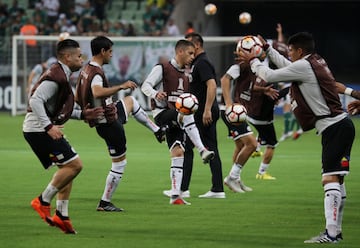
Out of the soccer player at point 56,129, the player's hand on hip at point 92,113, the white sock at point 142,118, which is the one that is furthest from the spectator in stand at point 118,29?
the soccer player at point 56,129

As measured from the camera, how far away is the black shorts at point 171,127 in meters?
14.6

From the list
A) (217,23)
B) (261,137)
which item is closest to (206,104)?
(261,137)

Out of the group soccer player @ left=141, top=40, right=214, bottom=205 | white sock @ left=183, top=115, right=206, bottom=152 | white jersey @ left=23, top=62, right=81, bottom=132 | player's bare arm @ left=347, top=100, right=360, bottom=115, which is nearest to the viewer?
white jersey @ left=23, top=62, right=81, bottom=132

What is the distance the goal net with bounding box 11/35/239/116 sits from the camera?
3481cm

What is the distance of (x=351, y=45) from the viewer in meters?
42.6

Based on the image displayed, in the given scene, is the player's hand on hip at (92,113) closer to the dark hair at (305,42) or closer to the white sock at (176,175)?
the white sock at (176,175)

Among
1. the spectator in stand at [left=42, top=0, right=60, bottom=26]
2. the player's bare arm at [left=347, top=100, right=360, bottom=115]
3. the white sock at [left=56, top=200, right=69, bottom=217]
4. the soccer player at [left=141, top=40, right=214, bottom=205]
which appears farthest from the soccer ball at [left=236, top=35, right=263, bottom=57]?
the spectator in stand at [left=42, top=0, right=60, bottom=26]

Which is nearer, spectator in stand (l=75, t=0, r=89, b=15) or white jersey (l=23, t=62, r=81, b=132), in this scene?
white jersey (l=23, t=62, r=81, b=132)

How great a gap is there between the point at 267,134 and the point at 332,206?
22.5 ft

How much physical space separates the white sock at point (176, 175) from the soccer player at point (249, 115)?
5.72 ft

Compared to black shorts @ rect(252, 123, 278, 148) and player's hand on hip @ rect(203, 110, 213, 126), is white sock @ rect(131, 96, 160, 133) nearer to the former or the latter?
player's hand on hip @ rect(203, 110, 213, 126)

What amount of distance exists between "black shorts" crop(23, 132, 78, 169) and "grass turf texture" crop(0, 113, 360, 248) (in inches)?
33.0

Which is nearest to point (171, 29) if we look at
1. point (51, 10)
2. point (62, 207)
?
point (51, 10)

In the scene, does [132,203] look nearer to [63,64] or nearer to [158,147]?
[63,64]
